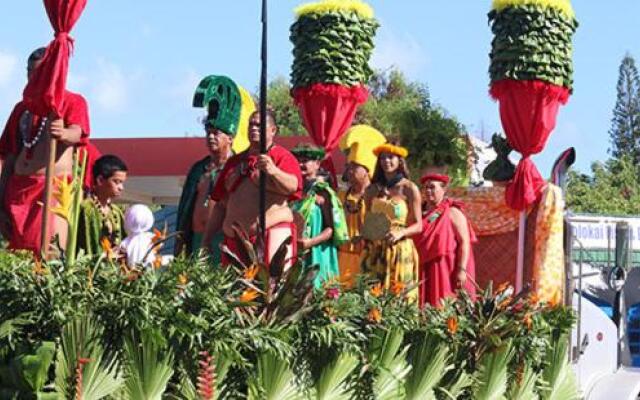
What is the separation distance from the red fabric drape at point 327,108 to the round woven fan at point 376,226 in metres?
2.06

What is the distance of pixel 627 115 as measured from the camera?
59.4 metres

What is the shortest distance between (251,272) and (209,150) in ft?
11.0

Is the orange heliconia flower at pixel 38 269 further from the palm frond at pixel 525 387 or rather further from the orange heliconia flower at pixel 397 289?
the palm frond at pixel 525 387

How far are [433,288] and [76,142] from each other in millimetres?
3123

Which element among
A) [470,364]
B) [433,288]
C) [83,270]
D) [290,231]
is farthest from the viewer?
[433,288]

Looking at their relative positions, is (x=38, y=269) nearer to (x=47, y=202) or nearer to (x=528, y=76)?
(x=47, y=202)

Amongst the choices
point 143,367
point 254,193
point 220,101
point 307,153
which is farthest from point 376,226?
point 143,367

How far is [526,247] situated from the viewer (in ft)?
32.7

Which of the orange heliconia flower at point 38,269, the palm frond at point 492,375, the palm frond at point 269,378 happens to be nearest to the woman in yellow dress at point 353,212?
the palm frond at point 492,375

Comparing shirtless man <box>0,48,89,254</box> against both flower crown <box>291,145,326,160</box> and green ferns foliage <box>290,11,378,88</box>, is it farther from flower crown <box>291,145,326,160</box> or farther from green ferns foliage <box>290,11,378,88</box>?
green ferns foliage <box>290,11,378,88</box>

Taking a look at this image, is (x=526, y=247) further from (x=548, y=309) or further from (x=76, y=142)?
(x=76, y=142)

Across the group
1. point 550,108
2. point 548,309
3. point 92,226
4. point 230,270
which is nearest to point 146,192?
point 550,108

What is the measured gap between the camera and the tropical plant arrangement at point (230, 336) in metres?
4.73

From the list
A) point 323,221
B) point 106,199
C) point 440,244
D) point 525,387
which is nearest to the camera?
point 525,387
